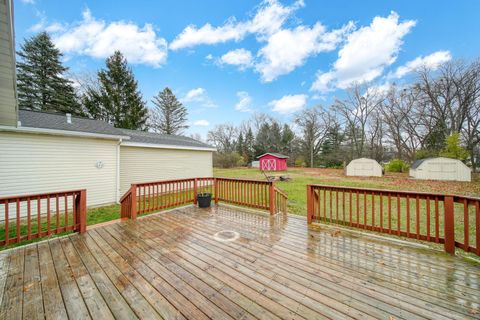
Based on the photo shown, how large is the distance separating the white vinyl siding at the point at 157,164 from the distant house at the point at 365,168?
15.0 m

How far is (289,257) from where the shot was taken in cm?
279

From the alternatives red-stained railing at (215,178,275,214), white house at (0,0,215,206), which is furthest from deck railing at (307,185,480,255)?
white house at (0,0,215,206)

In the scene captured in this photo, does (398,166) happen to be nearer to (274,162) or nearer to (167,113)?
(274,162)

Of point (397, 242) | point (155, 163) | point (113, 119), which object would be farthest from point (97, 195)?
point (113, 119)

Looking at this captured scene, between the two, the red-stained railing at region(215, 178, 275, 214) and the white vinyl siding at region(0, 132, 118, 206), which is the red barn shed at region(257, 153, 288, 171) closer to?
the red-stained railing at region(215, 178, 275, 214)

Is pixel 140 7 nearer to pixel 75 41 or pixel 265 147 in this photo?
pixel 75 41

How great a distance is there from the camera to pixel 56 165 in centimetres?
604

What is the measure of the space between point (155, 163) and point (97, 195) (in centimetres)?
275

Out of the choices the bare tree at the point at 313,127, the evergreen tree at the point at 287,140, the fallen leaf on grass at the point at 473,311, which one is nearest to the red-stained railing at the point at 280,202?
the fallen leaf on grass at the point at 473,311

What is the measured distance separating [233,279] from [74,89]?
950 inches

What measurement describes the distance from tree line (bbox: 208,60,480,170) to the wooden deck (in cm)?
1991

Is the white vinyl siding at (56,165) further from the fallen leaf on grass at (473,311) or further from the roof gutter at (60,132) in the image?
the fallen leaf on grass at (473,311)

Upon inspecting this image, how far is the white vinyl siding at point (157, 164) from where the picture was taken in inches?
315

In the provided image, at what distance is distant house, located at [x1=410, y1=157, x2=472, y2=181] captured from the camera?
525 inches
